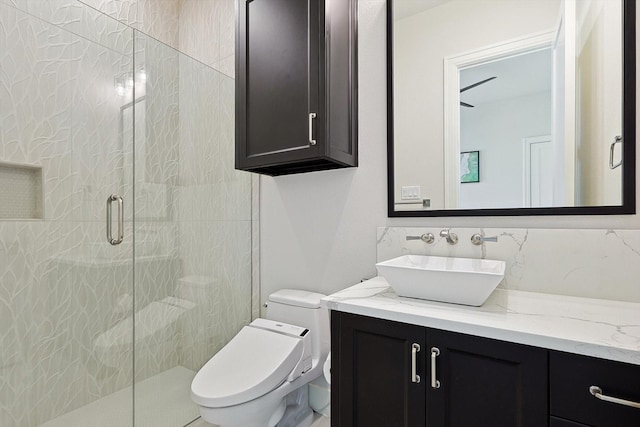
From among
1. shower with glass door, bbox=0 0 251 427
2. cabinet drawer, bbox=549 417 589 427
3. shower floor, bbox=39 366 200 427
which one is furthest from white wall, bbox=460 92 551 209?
shower floor, bbox=39 366 200 427

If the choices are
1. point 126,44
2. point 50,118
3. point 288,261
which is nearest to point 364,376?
point 288,261

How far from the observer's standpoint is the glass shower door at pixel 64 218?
1.36 m

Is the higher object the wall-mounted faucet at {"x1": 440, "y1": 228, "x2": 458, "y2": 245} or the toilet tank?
the wall-mounted faucet at {"x1": 440, "y1": 228, "x2": 458, "y2": 245}

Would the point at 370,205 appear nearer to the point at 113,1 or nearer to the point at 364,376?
the point at 364,376

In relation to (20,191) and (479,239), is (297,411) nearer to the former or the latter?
(479,239)

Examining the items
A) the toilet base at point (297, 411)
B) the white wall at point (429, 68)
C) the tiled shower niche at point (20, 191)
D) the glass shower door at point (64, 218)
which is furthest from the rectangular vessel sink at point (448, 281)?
the tiled shower niche at point (20, 191)

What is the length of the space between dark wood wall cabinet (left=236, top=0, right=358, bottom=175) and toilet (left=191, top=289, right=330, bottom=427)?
0.76m

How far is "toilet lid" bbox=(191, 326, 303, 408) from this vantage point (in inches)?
50.2

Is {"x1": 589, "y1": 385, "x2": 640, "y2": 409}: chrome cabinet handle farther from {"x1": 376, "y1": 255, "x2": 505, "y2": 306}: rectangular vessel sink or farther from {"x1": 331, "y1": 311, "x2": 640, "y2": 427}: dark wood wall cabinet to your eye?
{"x1": 376, "y1": 255, "x2": 505, "y2": 306}: rectangular vessel sink

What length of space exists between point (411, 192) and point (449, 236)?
0.88 feet

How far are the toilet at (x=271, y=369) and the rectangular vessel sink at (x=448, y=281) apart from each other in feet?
2.05

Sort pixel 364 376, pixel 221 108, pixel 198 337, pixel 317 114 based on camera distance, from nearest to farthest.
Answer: pixel 364 376, pixel 317 114, pixel 198 337, pixel 221 108

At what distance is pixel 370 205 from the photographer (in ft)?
5.31

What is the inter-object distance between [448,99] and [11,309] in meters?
2.08
